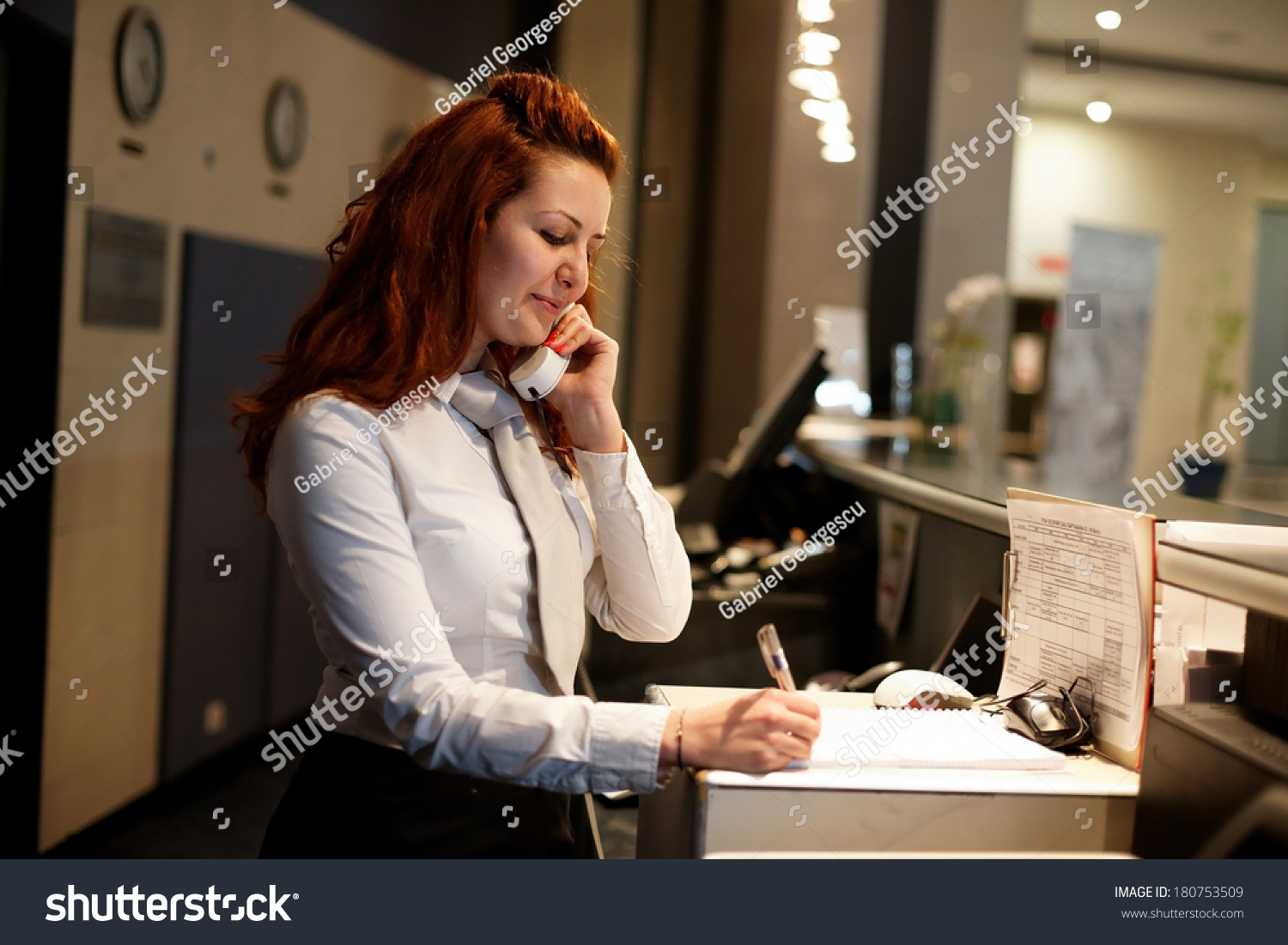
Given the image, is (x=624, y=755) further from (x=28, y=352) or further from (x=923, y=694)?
(x=28, y=352)

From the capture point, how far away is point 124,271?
10.1 feet

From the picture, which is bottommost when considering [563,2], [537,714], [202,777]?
[202,777]

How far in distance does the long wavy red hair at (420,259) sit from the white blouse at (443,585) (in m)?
0.06

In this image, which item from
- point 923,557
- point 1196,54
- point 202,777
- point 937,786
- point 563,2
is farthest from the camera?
point 1196,54

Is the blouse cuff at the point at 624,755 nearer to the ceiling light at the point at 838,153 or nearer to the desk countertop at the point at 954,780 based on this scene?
the desk countertop at the point at 954,780

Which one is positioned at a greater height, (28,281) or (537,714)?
(28,281)

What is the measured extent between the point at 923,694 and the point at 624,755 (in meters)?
0.51

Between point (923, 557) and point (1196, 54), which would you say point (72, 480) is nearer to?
point (923, 557)

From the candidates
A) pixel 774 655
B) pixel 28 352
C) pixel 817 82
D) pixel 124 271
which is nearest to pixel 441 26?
pixel 817 82

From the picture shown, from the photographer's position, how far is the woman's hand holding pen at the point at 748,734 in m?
1.07

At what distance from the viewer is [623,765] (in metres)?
1.09

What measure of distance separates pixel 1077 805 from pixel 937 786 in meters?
0.16

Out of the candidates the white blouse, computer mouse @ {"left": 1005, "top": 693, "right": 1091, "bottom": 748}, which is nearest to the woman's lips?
the white blouse
